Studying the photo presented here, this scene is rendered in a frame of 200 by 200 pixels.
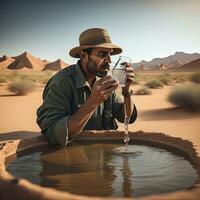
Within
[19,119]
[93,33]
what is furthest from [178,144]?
[19,119]

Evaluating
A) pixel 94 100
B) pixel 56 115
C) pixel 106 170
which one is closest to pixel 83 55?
pixel 56 115

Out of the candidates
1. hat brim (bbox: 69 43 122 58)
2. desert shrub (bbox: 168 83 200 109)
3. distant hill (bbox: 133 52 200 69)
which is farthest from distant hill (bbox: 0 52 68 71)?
hat brim (bbox: 69 43 122 58)

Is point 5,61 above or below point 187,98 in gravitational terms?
above

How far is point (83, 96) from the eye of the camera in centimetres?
336

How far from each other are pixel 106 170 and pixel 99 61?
1.24 metres

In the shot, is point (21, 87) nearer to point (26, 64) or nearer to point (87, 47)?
point (87, 47)

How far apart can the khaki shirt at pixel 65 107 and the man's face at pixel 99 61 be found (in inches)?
7.1

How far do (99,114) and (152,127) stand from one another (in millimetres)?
4303

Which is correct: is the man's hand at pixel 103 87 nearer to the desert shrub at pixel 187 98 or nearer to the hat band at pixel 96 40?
the hat band at pixel 96 40

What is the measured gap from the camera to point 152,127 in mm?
7613

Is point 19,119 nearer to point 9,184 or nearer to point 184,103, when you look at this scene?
point 184,103

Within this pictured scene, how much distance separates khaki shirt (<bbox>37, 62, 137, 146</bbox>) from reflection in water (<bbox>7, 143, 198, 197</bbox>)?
17cm

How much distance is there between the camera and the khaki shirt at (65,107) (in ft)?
8.96

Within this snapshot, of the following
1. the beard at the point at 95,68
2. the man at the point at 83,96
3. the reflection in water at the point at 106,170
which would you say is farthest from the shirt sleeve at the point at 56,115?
the beard at the point at 95,68
